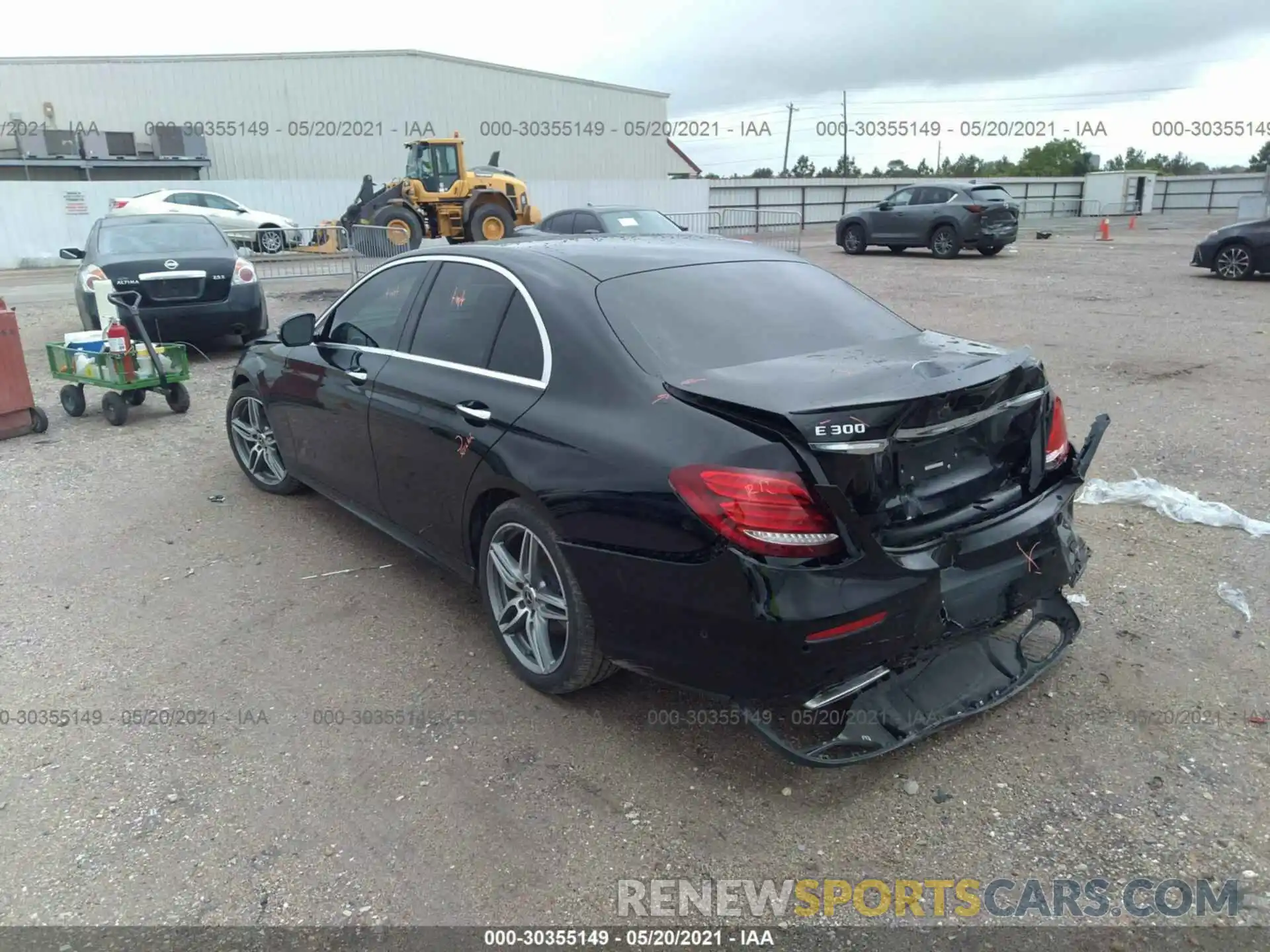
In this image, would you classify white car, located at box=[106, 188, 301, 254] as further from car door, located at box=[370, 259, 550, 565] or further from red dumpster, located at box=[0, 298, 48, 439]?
car door, located at box=[370, 259, 550, 565]

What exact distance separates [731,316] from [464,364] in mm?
1131

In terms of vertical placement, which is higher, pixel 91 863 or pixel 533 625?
pixel 533 625

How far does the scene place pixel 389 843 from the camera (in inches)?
106

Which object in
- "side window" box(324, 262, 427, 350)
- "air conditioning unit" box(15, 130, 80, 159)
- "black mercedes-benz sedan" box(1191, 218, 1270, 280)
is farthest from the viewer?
"air conditioning unit" box(15, 130, 80, 159)

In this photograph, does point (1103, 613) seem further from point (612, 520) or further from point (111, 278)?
point (111, 278)

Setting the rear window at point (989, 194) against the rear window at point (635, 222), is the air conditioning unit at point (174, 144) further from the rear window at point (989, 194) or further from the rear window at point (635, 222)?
the rear window at point (989, 194)

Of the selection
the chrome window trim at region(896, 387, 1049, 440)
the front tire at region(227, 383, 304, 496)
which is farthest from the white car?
the chrome window trim at region(896, 387, 1049, 440)

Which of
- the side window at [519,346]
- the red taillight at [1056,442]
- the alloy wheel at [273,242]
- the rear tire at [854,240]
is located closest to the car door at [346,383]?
the side window at [519,346]

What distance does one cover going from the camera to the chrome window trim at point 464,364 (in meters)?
3.33

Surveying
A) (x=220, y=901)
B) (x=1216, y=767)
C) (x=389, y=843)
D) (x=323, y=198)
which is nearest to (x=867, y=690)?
(x=1216, y=767)

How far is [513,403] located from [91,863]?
6.47 feet

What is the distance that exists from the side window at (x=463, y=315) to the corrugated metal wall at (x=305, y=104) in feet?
108

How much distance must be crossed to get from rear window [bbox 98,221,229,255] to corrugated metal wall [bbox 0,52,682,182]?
84.2 feet

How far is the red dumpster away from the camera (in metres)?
6.88
